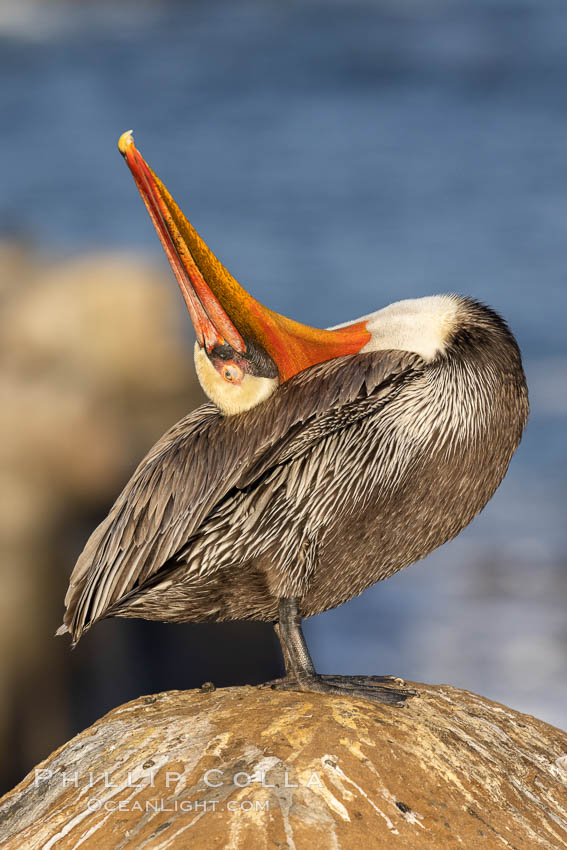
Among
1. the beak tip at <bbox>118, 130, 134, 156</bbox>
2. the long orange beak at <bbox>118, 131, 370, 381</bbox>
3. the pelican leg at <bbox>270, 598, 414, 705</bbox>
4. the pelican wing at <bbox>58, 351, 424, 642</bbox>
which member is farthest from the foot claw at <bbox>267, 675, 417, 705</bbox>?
the beak tip at <bbox>118, 130, 134, 156</bbox>

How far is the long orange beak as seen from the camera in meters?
3.71

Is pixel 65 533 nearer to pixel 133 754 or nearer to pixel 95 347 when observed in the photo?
pixel 95 347

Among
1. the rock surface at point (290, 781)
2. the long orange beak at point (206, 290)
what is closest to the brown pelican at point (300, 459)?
the long orange beak at point (206, 290)

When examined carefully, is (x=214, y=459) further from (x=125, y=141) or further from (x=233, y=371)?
(x=125, y=141)

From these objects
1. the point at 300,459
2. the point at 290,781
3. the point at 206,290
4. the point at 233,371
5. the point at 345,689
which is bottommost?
the point at 290,781

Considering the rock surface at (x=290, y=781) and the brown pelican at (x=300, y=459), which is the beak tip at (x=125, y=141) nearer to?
the brown pelican at (x=300, y=459)

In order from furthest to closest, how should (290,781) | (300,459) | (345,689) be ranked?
(345,689)
(300,459)
(290,781)

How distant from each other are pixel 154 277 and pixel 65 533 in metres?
Answer: 3.07

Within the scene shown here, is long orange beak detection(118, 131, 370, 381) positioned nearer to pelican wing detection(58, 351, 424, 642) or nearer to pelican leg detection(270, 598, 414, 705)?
pelican wing detection(58, 351, 424, 642)

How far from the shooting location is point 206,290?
3734 mm

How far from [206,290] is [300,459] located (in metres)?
0.72

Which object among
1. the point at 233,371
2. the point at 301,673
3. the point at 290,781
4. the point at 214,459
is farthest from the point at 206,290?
the point at 290,781

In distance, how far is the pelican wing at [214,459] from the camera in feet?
11.9

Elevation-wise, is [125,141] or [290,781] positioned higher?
[125,141]
